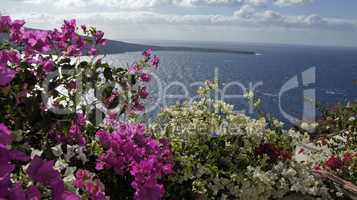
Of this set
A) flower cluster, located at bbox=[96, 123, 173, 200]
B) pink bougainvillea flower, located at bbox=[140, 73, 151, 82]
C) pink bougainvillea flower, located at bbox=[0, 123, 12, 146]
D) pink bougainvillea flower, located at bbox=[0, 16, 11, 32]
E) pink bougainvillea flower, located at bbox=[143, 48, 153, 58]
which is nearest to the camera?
pink bougainvillea flower, located at bbox=[0, 123, 12, 146]

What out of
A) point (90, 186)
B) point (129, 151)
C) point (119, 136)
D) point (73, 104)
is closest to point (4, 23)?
point (73, 104)

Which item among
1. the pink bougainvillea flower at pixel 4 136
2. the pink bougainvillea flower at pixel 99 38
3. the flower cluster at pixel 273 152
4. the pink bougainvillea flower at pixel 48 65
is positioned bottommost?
the flower cluster at pixel 273 152

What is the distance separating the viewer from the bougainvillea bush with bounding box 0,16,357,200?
2.96 metres

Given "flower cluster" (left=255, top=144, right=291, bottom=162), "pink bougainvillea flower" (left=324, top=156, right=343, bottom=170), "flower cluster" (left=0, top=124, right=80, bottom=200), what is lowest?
"pink bougainvillea flower" (left=324, top=156, right=343, bottom=170)

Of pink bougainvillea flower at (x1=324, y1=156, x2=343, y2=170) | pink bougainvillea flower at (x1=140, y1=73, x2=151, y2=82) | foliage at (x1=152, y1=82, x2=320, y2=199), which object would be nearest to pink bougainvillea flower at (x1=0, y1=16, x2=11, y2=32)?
pink bougainvillea flower at (x1=140, y1=73, x2=151, y2=82)

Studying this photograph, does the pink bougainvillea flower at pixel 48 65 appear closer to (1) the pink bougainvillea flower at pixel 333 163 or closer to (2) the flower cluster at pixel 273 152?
(2) the flower cluster at pixel 273 152

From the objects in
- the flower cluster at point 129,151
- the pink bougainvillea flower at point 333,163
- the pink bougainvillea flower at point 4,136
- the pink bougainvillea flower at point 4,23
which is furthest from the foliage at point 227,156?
the pink bougainvillea flower at point 4,136

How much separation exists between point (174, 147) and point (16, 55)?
1.97 m

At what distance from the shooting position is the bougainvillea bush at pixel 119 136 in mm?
2965

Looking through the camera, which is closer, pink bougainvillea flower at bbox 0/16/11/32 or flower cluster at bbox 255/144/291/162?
pink bougainvillea flower at bbox 0/16/11/32

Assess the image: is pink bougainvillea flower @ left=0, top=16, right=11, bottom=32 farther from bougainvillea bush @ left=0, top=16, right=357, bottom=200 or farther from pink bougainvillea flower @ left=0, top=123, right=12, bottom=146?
pink bougainvillea flower @ left=0, top=123, right=12, bottom=146

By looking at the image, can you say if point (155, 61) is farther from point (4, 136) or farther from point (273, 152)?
point (4, 136)

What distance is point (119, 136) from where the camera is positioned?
349cm

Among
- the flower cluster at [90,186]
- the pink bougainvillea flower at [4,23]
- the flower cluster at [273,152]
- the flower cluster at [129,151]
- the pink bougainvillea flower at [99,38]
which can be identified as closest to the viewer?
the flower cluster at [90,186]
